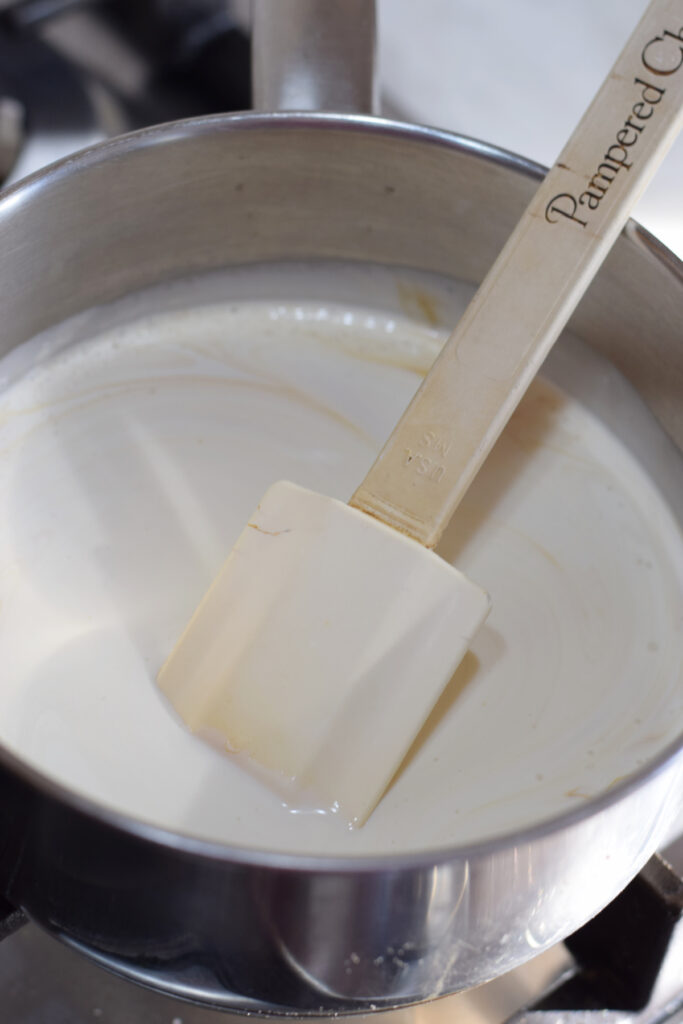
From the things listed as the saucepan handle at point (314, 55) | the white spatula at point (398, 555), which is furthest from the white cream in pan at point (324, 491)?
the saucepan handle at point (314, 55)

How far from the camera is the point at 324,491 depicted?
0.73m

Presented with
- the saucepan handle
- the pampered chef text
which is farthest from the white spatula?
the saucepan handle

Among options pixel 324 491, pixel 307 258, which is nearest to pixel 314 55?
pixel 307 258

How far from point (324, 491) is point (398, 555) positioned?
186 millimetres

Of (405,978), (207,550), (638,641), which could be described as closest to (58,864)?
Result: (405,978)

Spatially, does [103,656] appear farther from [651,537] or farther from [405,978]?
[651,537]

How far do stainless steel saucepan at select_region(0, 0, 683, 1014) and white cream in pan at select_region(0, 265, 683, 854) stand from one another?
0.04 m

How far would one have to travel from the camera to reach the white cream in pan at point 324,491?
0.56m

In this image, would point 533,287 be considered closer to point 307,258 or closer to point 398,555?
point 398,555

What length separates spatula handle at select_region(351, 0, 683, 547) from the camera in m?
0.58

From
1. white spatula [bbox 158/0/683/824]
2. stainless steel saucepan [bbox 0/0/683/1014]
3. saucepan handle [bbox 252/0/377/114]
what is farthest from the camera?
saucepan handle [bbox 252/0/377/114]

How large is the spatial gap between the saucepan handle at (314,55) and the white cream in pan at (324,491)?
0.16m

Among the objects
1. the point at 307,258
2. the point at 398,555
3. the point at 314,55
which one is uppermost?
the point at 314,55

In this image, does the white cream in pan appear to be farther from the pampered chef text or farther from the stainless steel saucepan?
the pampered chef text
